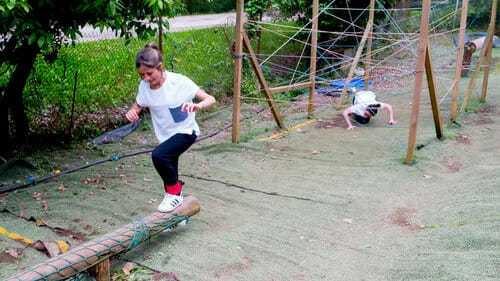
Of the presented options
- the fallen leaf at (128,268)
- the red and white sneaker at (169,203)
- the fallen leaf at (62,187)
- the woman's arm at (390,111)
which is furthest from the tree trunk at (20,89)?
the woman's arm at (390,111)

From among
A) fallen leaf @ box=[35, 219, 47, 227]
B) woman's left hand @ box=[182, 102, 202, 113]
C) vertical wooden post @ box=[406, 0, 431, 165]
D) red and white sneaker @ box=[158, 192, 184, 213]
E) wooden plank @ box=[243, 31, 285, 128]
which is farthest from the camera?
wooden plank @ box=[243, 31, 285, 128]

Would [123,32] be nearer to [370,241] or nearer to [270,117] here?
[370,241]

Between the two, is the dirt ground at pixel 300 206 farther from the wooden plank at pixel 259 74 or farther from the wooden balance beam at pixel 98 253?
the wooden plank at pixel 259 74

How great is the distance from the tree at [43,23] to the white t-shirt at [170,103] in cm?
71

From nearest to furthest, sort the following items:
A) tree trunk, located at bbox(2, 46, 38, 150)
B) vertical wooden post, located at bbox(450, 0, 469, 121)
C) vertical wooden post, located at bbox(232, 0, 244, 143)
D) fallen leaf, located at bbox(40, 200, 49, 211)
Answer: fallen leaf, located at bbox(40, 200, 49, 211), tree trunk, located at bbox(2, 46, 38, 150), vertical wooden post, located at bbox(232, 0, 244, 143), vertical wooden post, located at bbox(450, 0, 469, 121)

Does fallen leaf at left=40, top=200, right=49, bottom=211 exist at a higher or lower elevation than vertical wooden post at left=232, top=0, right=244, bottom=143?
lower

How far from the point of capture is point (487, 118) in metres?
8.03

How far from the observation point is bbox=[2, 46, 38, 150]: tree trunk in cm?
548

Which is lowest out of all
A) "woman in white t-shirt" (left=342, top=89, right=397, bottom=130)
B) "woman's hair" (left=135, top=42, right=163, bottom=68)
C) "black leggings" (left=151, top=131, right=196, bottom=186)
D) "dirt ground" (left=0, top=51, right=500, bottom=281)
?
"dirt ground" (left=0, top=51, right=500, bottom=281)

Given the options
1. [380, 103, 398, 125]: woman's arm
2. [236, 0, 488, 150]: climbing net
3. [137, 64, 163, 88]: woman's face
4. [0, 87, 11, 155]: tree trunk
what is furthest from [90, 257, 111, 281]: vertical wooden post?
[236, 0, 488, 150]: climbing net

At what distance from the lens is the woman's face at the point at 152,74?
364cm

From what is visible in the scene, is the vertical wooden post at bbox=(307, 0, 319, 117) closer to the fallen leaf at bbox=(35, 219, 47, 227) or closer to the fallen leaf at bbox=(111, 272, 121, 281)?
the fallen leaf at bbox=(35, 219, 47, 227)

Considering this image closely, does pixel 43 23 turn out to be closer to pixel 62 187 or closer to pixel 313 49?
pixel 62 187

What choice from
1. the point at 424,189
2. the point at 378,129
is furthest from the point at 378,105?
the point at 424,189
